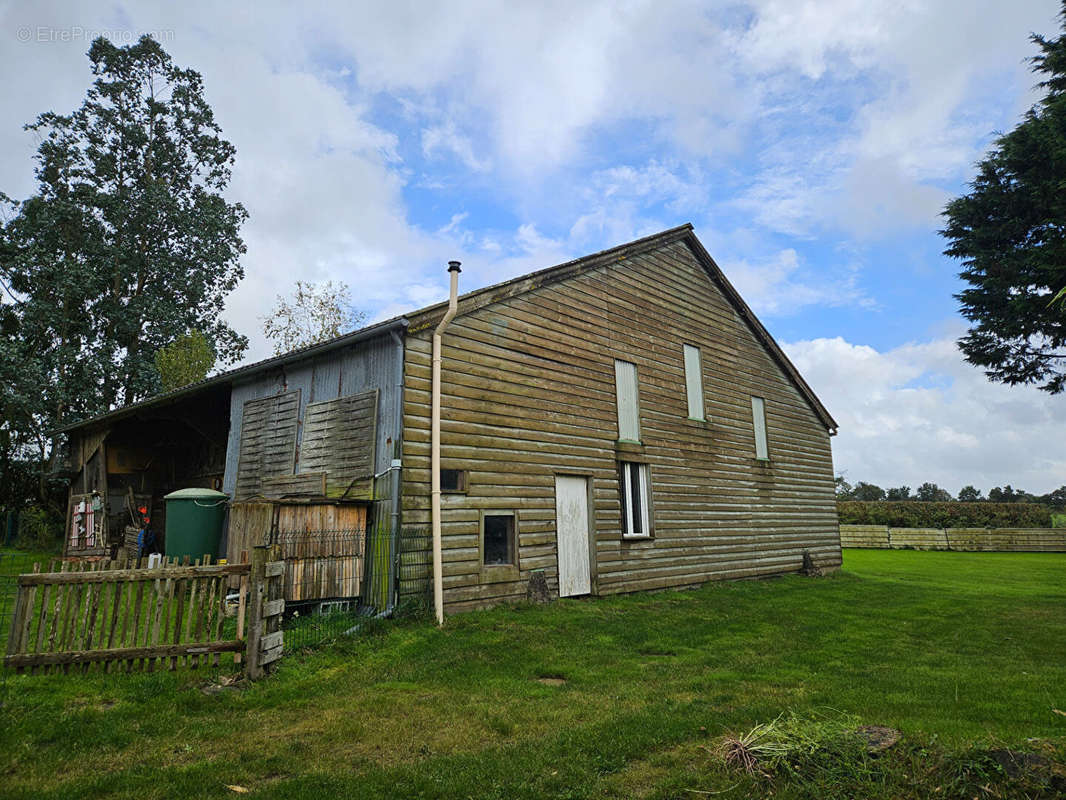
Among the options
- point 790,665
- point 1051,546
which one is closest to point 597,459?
point 790,665

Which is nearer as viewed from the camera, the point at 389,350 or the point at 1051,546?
the point at 389,350

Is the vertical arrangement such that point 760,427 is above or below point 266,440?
above

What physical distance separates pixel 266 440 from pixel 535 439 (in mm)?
5552

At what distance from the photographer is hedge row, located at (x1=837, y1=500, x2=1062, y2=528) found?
130 feet

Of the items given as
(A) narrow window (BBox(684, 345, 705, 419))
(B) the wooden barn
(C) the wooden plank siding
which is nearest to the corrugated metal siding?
(B) the wooden barn

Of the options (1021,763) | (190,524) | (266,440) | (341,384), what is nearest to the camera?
(1021,763)

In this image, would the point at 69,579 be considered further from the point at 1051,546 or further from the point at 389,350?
the point at 1051,546

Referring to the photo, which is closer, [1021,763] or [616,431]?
[1021,763]

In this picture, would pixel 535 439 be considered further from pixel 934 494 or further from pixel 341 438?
pixel 934 494

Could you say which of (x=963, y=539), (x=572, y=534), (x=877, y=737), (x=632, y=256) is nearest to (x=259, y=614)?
(x=877, y=737)

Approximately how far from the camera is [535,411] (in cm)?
1247

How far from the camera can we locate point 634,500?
14.4 m

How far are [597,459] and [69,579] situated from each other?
921cm

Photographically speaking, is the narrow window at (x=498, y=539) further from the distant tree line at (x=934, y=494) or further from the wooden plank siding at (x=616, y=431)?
the distant tree line at (x=934, y=494)
